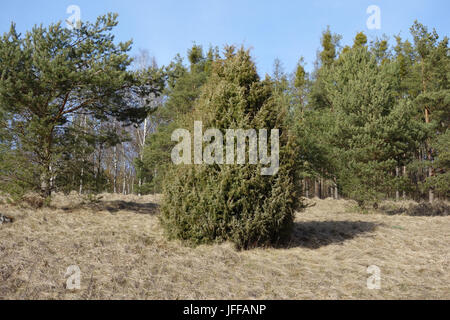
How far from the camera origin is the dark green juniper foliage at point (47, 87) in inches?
345

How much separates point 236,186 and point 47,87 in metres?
6.71

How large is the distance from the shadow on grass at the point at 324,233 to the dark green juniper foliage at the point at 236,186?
2.45 feet

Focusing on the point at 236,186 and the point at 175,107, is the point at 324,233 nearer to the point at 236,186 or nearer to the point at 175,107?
the point at 236,186

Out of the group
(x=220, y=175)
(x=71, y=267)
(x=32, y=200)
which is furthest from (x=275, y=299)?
(x=32, y=200)

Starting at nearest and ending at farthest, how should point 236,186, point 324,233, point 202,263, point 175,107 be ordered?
point 202,263 < point 236,186 < point 324,233 < point 175,107

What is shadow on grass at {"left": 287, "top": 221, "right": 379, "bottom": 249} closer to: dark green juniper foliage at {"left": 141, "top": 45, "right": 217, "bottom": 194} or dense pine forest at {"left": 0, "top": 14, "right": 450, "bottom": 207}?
dense pine forest at {"left": 0, "top": 14, "right": 450, "bottom": 207}

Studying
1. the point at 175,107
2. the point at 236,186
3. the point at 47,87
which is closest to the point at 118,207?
the point at 47,87

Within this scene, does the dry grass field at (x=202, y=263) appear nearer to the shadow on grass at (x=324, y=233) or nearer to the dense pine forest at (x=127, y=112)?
the shadow on grass at (x=324, y=233)

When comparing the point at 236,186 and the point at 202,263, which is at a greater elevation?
the point at 236,186

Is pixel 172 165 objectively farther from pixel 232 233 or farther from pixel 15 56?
pixel 15 56

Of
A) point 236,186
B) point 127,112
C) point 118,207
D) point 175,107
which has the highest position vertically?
point 175,107

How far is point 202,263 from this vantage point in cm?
545

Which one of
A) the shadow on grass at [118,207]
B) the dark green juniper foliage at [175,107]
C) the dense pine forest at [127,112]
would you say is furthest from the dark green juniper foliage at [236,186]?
the dark green juniper foliage at [175,107]

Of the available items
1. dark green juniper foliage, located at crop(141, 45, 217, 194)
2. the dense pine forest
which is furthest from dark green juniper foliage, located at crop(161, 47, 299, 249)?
dark green juniper foliage, located at crop(141, 45, 217, 194)
